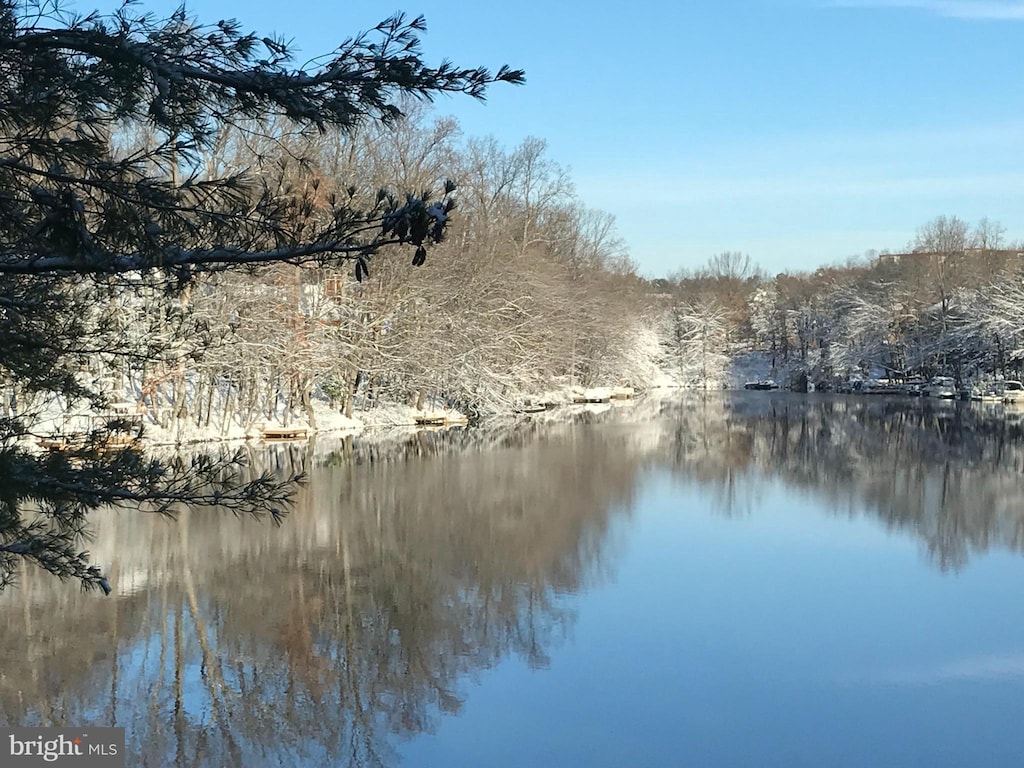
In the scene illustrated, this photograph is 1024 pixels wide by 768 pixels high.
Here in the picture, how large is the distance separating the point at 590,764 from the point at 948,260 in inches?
2225

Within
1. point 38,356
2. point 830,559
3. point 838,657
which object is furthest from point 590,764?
point 830,559

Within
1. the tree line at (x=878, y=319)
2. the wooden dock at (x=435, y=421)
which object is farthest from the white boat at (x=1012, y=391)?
the wooden dock at (x=435, y=421)

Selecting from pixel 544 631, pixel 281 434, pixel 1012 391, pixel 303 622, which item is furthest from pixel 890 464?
pixel 1012 391

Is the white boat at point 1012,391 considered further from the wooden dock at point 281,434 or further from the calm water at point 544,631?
the wooden dock at point 281,434

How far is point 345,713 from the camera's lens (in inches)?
272

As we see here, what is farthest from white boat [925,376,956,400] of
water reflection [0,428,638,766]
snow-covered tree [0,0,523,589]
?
snow-covered tree [0,0,523,589]

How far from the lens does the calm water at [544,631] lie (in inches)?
261

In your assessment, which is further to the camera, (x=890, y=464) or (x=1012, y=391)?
(x=1012, y=391)

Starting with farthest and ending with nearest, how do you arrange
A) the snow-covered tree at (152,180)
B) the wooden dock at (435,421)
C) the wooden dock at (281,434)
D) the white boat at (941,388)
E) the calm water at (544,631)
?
the white boat at (941,388)
the wooden dock at (435,421)
the wooden dock at (281,434)
the calm water at (544,631)
the snow-covered tree at (152,180)

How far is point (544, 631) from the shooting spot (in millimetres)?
9109

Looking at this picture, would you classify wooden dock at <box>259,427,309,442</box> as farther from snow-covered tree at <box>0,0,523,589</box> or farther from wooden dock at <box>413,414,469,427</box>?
snow-covered tree at <box>0,0,523,589</box>

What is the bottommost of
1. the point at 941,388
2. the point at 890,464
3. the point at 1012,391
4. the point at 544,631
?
the point at 544,631

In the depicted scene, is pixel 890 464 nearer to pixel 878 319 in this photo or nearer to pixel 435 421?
pixel 435 421

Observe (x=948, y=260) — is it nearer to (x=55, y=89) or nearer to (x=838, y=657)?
(x=838, y=657)
